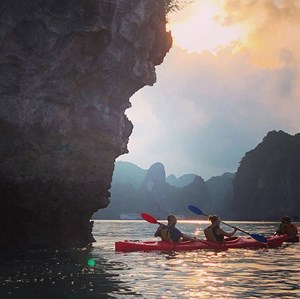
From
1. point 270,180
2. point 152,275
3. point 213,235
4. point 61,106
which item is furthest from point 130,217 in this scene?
point 152,275

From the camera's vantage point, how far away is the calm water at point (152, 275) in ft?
32.6

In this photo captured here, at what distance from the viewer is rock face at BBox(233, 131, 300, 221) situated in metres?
145

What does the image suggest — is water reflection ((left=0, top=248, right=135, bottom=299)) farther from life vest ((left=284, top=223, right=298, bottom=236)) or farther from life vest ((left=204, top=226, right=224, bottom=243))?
life vest ((left=284, top=223, right=298, bottom=236))

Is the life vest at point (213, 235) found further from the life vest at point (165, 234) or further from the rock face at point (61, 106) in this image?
the rock face at point (61, 106)

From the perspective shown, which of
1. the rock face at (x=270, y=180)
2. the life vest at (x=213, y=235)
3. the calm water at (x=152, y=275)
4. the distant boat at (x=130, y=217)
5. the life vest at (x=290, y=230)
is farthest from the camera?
the distant boat at (x=130, y=217)

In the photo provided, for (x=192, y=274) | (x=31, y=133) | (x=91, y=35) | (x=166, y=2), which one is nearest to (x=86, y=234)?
(x=31, y=133)

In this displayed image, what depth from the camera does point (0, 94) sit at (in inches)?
750

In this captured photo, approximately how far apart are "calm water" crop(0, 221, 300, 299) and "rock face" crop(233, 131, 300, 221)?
131 m

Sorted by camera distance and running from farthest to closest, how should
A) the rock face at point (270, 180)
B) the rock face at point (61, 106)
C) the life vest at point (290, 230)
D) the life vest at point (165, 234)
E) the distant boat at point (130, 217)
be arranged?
the distant boat at point (130, 217), the rock face at point (270, 180), the life vest at point (290, 230), the rock face at point (61, 106), the life vest at point (165, 234)

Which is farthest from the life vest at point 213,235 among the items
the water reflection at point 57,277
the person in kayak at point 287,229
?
the person in kayak at point 287,229

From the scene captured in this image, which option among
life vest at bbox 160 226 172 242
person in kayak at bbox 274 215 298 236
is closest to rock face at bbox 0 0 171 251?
life vest at bbox 160 226 172 242

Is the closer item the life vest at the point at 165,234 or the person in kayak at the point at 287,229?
the life vest at the point at 165,234

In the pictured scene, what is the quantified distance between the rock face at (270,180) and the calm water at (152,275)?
131 metres

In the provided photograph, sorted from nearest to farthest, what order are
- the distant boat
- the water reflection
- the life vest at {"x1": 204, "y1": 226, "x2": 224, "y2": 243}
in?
the water reflection → the life vest at {"x1": 204, "y1": 226, "x2": 224, "y2": 243} → the distant boat
